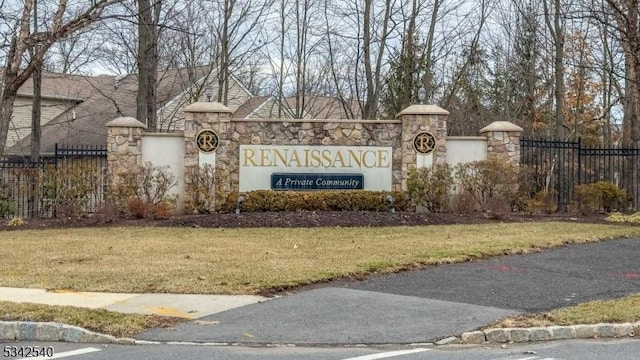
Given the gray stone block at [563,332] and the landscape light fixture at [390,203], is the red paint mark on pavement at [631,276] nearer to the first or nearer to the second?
the gray stone block at [563,332]

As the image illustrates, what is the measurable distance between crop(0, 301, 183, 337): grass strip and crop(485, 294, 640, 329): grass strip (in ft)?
11.1

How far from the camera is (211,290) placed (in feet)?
28.1

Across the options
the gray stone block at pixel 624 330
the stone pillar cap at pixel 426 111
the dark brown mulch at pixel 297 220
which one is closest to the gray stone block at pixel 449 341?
the gray stone block at pixel 624 330

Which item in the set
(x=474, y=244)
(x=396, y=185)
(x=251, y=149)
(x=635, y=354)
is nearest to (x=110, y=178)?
(x=251, y=149)

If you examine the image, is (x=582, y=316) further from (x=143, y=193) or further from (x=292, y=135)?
(x=143, y=193)

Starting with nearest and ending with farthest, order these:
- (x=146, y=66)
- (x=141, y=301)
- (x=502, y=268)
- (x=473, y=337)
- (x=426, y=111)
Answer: (x=473, y=337) → (x=141, y=301) → (x=502, y=268) → (x=426, y=111) → (x=146, y=66)

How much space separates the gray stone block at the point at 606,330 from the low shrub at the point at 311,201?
10880 mm

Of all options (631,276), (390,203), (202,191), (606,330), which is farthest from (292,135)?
(606,330)

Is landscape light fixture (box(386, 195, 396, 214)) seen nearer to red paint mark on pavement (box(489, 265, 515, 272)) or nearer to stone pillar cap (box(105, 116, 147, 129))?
stone pillar cap (box(105, 116, 147, 129))

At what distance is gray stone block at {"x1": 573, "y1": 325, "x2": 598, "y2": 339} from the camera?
6.81 meters

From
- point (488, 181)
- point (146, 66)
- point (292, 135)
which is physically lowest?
point (488, 181)

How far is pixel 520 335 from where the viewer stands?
6.70 m

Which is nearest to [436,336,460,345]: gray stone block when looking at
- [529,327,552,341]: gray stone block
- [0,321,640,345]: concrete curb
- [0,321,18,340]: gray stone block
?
[0,321,640,345]: concrete curb

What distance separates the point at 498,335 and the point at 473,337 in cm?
26
